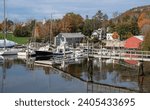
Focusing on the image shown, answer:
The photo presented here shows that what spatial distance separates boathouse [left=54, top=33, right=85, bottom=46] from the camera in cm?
10734

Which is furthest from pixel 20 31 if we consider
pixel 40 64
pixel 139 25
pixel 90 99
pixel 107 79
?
pixel 90 99

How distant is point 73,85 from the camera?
36500 millimetres

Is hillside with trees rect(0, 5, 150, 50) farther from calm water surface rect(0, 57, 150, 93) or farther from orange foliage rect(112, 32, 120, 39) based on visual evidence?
calm water surface rect(0, 57, 150, 93)

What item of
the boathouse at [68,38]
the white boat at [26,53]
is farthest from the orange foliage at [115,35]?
the white boat at [26,53]

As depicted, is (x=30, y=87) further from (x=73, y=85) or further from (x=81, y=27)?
(x=81, y=27)

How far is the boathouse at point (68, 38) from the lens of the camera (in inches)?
4226

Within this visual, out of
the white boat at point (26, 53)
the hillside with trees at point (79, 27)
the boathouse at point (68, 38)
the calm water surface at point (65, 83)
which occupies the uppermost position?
the hillside with trees at point (79, 27)

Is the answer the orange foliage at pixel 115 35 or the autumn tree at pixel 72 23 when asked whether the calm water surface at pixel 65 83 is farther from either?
the autumn tree at pixel 72 23

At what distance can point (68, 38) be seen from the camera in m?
108

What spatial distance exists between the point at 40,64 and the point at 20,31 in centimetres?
7857

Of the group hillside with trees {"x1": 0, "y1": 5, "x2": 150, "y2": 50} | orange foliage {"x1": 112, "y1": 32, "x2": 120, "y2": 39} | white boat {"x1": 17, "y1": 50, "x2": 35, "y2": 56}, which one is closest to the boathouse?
hillside with trees {"x1": 0, "y1": 5, "x2": 150, "y2": 50}

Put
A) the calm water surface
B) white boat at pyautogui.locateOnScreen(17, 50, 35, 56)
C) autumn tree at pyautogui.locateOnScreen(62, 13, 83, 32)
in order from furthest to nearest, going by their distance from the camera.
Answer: autumn tree at pyautogui.locateOnScreen(62, 13, 83, 32) < white boat at pyautogui.locateOnScreen(17, 50, 35, 56) < the calm water surface

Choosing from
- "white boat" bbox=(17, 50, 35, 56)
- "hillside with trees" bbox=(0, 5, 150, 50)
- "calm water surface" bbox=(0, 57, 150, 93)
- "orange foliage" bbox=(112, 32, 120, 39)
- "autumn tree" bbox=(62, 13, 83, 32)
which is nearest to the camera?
"calm water surface" bbox=(0, 57, 150, 93)

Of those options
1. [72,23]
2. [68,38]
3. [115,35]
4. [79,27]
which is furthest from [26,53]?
[79,27]
